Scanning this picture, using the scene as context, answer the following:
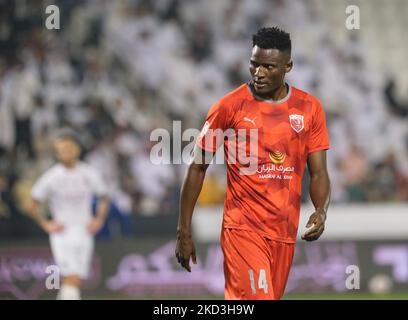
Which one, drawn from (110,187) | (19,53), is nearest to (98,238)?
(110,187)

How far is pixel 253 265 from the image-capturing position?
621cm

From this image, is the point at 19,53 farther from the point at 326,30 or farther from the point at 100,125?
the point at 326,30

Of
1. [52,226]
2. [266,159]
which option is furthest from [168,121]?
[266,159]

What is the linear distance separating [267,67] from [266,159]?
0.61m

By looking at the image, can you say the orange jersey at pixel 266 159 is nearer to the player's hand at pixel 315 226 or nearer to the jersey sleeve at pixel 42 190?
the player's hand at pixel 315 226

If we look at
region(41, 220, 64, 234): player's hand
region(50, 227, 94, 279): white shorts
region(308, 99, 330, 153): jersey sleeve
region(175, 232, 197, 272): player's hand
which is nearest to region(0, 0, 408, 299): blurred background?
region(50, 227, 94, 279): white shorts

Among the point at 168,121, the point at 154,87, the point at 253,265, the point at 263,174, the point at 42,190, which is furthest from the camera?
the point at 154,87

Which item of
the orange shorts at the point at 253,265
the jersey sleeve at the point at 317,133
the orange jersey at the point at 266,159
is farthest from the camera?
the jersey sleeve at the point at 317,133

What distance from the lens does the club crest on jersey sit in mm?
6393

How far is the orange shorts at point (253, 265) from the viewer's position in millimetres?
6184

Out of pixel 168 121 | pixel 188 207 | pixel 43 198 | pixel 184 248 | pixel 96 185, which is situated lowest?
pixel 184 248

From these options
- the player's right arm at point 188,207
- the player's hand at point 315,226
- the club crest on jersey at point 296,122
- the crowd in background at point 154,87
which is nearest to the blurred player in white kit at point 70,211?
the crowd in background at point 154,87

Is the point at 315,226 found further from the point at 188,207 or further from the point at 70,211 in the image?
the point at 70,211
